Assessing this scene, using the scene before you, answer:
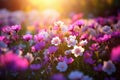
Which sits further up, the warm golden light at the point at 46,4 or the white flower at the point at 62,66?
the warm golden light at the point at 46,4

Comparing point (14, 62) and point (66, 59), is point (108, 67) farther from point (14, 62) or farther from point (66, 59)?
point (14, 62)

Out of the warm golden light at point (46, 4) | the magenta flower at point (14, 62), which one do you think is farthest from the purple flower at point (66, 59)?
the warm golden light at point (46, 4)

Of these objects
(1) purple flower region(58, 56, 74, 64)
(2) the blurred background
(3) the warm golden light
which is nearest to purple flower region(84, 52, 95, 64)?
(1) purple flower region(58, 56, 74, 64)

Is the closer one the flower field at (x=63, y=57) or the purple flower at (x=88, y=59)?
the flower field at (x=63, y=57)

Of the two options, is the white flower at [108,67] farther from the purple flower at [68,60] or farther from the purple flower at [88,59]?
the purple flower at [68,60]

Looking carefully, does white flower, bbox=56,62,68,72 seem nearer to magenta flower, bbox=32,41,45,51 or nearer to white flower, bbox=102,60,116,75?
magenta flower, bbox=32,41,45,51

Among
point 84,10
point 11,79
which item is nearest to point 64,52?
point 11,79

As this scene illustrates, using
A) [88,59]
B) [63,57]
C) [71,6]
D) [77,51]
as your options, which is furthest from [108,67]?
[71,6]
